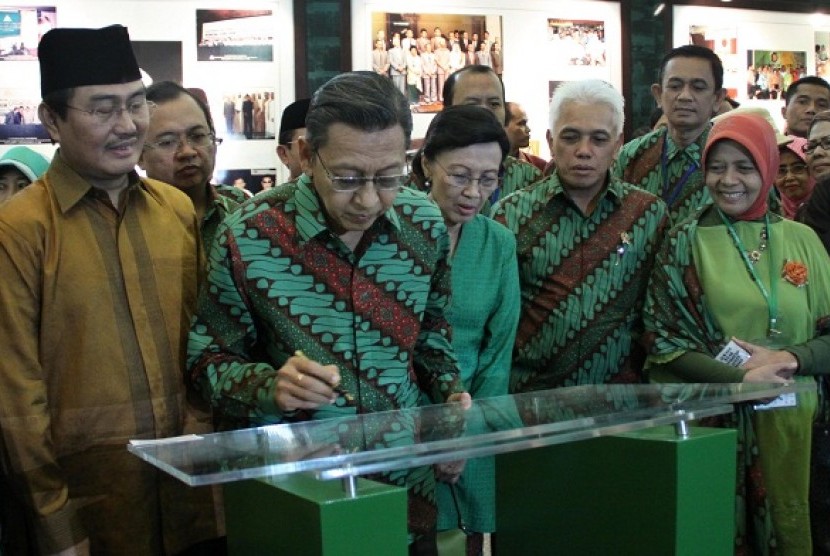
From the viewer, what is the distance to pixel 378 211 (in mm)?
2150

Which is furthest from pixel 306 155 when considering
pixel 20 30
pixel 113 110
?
pixel 20 30

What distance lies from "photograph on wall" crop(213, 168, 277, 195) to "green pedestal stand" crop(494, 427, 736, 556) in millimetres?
3322

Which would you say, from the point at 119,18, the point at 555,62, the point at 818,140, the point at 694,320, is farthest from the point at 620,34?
the point at 694,320

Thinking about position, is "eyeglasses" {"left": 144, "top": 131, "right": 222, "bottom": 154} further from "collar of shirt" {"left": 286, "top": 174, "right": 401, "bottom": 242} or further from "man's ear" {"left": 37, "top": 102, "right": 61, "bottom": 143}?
"collar of shirt" {"left": 286, "top": 174, "right": 401, "bottom": 242}

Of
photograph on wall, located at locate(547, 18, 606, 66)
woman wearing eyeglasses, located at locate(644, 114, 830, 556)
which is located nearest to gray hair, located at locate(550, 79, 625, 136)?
woman wearing eyeglasses, located at locate(644, 114, 830, 556)

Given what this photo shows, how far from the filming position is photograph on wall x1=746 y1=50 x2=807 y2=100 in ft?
20.7

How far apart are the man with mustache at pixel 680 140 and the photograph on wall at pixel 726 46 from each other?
214cm

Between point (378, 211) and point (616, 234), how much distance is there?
1.26 meters

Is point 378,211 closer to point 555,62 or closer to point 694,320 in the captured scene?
point 694,320

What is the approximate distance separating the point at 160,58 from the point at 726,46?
3.23 m

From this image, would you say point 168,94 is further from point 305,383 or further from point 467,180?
point 305,383

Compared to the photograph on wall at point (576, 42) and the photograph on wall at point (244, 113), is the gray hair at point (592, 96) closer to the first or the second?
the photograph on wall at point (244, 113)

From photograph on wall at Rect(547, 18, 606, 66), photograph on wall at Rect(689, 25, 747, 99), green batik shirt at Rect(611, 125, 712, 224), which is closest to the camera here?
green batik shirt at Rect(611, 125, 712, 224)

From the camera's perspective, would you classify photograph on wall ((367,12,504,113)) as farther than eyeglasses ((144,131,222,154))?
Yes
